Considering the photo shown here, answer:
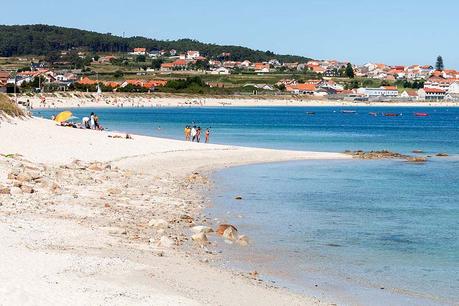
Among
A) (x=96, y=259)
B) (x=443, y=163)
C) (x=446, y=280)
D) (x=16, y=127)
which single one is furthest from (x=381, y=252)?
(x=16, y=127)

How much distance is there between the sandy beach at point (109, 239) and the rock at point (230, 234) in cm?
14

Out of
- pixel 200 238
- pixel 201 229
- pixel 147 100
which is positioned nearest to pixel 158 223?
pixel 201 229

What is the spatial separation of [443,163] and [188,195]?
20.9m

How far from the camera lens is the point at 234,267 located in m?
14.0

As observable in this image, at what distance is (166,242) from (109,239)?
115cm

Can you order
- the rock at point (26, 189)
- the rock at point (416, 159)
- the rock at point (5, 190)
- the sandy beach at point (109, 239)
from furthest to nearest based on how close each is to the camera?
1. the rock at point (416, 159)
2. the rock at point (26, 189)
3. the rock at point (5, 190)
4. the sandy beach at point (109, 239)

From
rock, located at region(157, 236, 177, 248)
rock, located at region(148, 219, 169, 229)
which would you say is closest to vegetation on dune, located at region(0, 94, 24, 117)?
rock, located at region(148, 219, 169, 229)

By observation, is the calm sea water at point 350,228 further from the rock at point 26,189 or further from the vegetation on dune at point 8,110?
A: the vegetation on dune at point 8,110

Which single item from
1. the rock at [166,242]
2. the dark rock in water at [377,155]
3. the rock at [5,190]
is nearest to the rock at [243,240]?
the rock at [166,242]

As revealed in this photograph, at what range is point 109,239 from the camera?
49.0 ft

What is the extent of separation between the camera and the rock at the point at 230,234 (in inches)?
657

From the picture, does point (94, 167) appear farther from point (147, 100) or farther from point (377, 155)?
point (147, 100)

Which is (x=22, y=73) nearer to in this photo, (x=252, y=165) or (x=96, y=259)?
(x=252, y=165)

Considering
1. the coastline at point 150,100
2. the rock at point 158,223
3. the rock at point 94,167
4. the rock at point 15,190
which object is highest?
the rock at point 15,190
